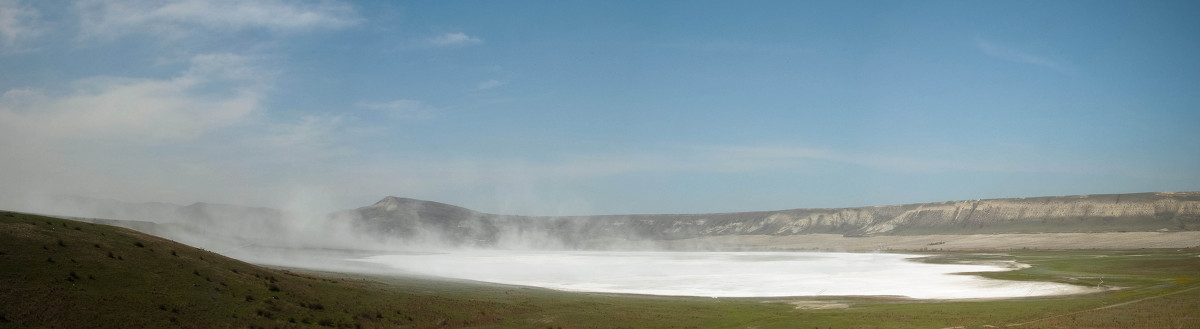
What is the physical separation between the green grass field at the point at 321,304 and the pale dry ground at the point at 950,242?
75523 mm

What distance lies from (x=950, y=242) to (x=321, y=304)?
132793 millimetres

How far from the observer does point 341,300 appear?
3753 centimetres

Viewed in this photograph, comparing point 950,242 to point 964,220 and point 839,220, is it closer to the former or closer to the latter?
point 964,220

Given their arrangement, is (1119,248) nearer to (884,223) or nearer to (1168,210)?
(1168,210)

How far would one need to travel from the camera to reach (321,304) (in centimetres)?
3541

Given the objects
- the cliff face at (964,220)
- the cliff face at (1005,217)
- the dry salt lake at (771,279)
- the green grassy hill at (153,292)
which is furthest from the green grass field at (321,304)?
the cliff face at (1005,217)

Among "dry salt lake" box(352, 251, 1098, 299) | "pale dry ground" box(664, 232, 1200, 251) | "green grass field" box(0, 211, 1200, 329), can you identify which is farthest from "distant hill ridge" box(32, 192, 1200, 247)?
"green grass field" box(0, 211, 1200, 329)

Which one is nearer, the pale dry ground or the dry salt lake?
the dry salt lake

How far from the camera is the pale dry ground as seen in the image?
11214 cm

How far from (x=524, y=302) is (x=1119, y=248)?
9997 cm

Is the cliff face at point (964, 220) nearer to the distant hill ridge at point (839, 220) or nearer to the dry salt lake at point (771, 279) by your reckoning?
the distant hill ridge at point (839, 220)

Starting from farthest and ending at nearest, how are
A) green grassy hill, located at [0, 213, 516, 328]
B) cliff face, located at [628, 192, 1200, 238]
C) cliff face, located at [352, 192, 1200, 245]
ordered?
1. cliff face, located at [352, 192, 1200, 245]
2. cliff face, located at [628, 192, 1200, 238]
3. green grassy hill, located at [0, 213, 516, 328]

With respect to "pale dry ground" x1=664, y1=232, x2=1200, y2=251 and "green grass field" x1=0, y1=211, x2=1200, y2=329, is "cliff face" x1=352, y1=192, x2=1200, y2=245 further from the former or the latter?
"green grass field" x1=0, y1=211, x2=1200, y2=329

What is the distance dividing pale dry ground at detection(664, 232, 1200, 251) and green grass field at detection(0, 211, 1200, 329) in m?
75.5
